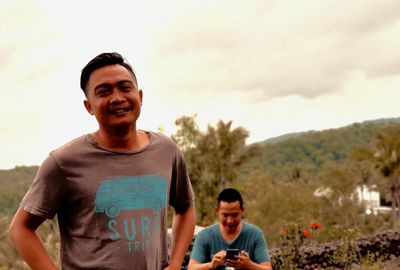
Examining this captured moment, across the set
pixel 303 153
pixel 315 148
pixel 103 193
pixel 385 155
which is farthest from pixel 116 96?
pixel 315 148

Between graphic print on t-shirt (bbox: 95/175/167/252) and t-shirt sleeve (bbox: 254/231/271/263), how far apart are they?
227 cm

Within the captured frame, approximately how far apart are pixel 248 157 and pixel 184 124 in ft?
14.7

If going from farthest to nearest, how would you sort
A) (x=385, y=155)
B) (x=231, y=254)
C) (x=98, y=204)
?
(x=385, y=155), (x=231, y=254), (x=98, y=204)

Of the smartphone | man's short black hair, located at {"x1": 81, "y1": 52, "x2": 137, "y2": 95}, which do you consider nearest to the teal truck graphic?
man's short black hair, located at {"x1": 81, "y1": 52, "x2": 137, "y2": 95}

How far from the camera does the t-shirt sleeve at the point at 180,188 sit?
2.18 m

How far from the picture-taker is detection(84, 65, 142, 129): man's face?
1905mm

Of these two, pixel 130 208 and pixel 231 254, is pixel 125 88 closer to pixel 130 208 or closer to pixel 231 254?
pixel 130 208

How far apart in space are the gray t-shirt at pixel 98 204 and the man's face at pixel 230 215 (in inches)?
86.1

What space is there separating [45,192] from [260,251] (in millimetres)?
2473

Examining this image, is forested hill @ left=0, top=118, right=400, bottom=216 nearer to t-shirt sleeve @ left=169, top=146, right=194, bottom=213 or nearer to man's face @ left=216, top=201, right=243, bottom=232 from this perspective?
man's face @ left=216, top=201, right=243, bottom=232

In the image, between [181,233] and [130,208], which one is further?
[181,233]

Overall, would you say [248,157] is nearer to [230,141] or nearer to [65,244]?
[230,141]

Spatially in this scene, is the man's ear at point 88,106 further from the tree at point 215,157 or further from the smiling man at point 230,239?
the tree at point 215,157

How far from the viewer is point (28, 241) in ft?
6.19
